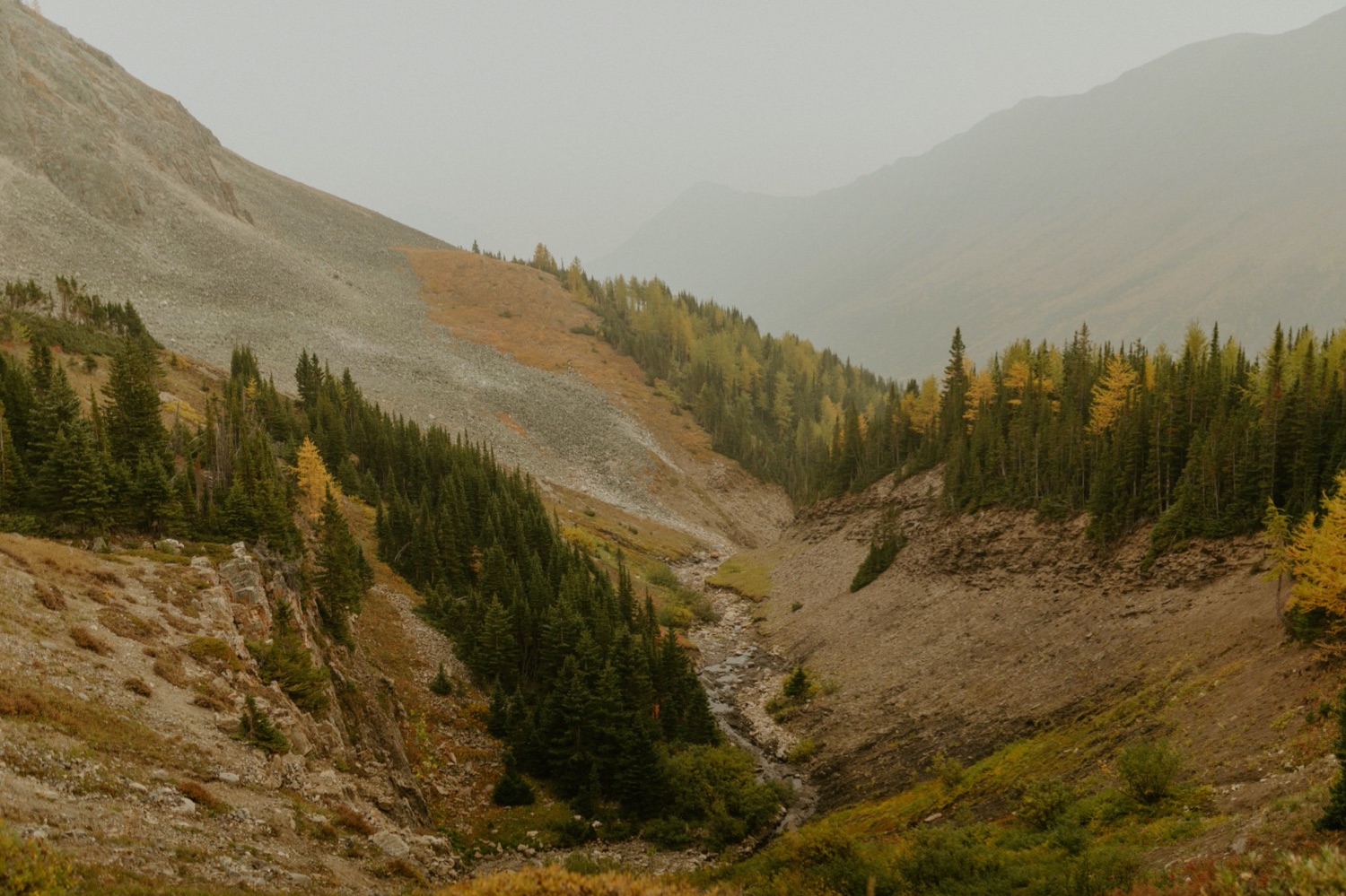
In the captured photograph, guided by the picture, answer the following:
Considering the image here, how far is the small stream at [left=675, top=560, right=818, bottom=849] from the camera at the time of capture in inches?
1754

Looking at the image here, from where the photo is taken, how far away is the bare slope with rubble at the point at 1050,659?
95.5ft

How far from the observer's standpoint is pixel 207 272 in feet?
445

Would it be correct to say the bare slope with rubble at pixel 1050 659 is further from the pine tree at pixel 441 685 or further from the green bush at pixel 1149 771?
the pine tree at pixel 441 685

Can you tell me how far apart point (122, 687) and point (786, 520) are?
124813mm

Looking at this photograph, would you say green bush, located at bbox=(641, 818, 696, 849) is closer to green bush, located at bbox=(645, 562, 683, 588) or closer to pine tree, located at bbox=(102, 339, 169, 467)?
pine tree, located at bbox=(102, 339, 169, 467)

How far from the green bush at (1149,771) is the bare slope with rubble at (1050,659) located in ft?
4.07

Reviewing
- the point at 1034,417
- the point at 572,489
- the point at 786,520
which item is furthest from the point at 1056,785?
the point at 786,520

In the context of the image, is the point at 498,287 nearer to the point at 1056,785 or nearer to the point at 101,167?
the point at 101,167

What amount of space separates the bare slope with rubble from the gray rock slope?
60737 millimetres

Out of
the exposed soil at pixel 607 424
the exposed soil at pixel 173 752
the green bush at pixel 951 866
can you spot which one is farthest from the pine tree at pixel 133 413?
the exposed soil at pixel 607 424

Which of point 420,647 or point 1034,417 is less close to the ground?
point 1034,417

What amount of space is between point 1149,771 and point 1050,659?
20.9 metres

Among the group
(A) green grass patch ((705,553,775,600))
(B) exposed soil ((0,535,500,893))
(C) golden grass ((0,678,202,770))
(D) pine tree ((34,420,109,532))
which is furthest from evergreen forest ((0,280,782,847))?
(A) green grass patch ((705,553,775,600))

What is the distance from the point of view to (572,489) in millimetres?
116562
